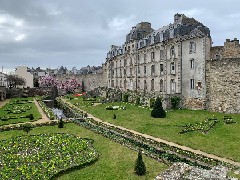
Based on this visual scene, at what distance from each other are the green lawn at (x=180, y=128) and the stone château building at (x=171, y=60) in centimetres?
482

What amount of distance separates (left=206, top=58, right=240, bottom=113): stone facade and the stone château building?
1.22 metres

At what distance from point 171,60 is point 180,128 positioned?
18799mm

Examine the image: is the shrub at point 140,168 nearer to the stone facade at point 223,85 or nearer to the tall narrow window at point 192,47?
the stone facade at point 223,85

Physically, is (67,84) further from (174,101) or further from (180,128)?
(180,128)

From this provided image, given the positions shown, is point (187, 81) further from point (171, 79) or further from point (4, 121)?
point (4, 121)

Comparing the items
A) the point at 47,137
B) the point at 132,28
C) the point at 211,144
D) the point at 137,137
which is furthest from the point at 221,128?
the point at 132,28

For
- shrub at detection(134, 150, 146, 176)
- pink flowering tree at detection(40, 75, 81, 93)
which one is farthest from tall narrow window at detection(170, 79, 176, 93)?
pink flowering tree at detection(40, 75, 81, 93)

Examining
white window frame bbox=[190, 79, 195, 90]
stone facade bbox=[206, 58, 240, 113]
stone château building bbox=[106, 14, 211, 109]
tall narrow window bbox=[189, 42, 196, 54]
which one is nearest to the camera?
stone facade bbox=[206, 58, 240, 113]

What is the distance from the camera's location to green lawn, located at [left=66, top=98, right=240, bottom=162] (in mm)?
23175

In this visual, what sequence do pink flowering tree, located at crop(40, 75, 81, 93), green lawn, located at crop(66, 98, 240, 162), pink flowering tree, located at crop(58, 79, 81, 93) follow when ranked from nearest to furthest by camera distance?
green lawn, located at crop(66, 98, 240, 162), pink flowering tree, located at crop(58, 79, 81, 93), pink flowering tree, located at crop(40, 75, 81, 93)

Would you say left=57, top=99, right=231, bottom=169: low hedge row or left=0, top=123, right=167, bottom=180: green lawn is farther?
left=57, top=99, right=231, bottom=169: low hedge row

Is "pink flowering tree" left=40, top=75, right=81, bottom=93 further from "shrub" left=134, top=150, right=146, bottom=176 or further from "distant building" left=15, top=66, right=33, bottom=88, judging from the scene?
"shrub" left=134, top=150, right=146, bottom=176

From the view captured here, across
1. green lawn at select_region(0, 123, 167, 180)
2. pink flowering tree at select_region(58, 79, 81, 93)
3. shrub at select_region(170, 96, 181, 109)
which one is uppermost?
pink flowering tree at select_region(58, 79, 81, 93)

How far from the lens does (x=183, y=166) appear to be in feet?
51.1
